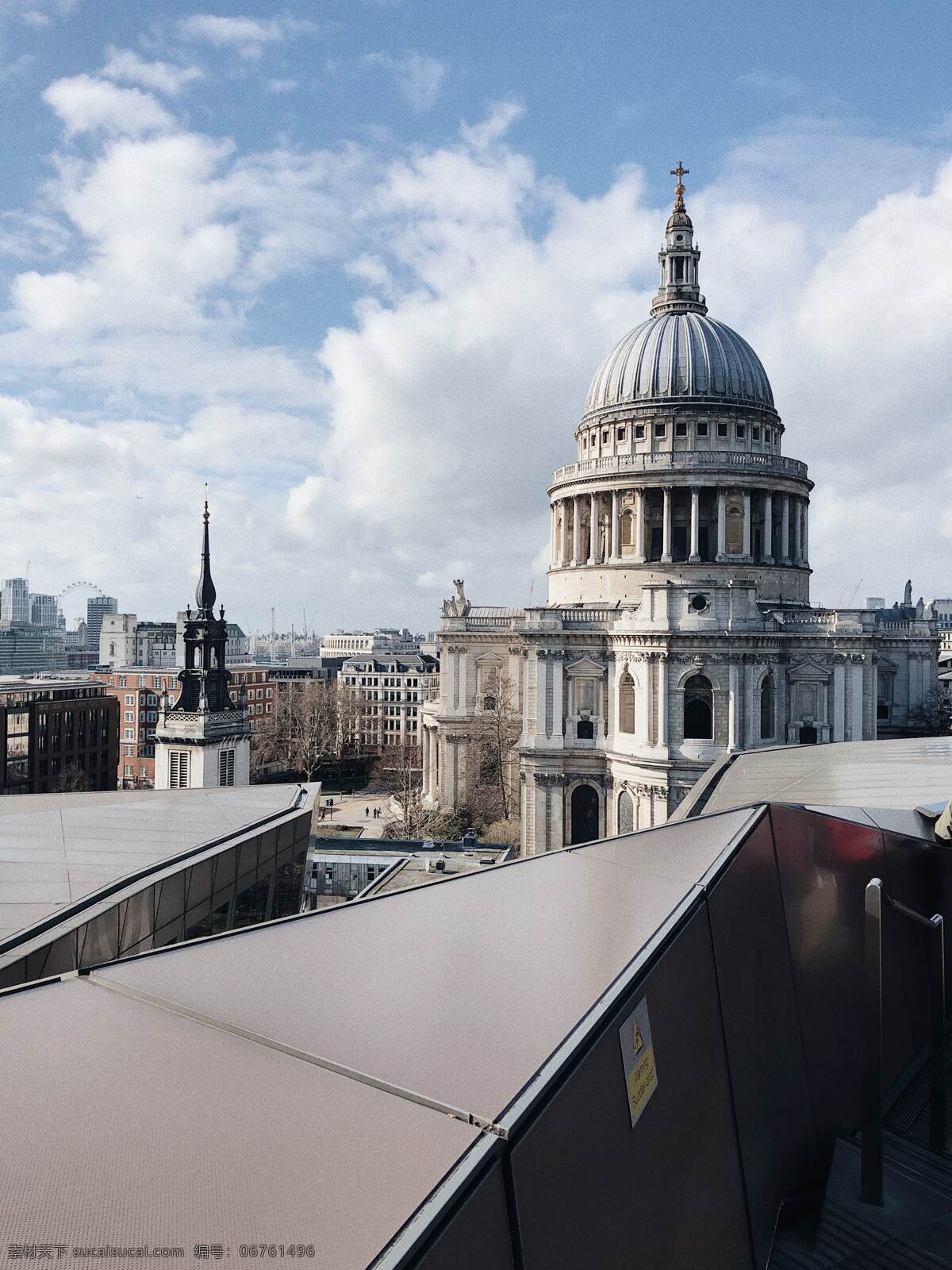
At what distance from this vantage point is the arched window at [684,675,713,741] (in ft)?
149

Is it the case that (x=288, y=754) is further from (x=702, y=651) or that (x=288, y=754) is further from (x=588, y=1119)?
(x=588, y=1119)

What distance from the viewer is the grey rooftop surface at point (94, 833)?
11109 mm

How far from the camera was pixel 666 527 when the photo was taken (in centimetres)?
5434

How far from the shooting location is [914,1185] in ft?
25.6

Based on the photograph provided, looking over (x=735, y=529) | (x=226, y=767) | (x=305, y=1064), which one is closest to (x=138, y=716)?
(x=226, y=767)

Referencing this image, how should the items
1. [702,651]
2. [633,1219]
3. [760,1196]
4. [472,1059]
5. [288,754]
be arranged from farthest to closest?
[288,754] < [702,651] < [760,1196] < [633,1219] < [472,1059]

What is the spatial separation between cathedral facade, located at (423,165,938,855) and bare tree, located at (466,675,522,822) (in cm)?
22

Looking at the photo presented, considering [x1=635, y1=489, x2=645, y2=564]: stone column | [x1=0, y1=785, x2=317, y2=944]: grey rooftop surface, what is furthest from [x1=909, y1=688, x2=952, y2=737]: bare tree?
[x1=0, y1=785, x2=317, y2=944]: grey rooftop surface

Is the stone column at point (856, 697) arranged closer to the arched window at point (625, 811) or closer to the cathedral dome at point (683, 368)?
the arched window at point (625, 811)

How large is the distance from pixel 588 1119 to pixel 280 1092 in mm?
1631

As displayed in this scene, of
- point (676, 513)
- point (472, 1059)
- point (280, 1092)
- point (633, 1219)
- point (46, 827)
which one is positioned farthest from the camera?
point (676, 513)

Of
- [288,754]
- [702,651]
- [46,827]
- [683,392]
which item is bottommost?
[288,754]

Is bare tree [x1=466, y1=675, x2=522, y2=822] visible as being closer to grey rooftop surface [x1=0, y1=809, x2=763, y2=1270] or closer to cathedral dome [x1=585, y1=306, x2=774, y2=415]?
cathedral dome [x1=585, y1=306, x2=774, y2=415]

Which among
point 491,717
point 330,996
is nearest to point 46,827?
point 330,996
